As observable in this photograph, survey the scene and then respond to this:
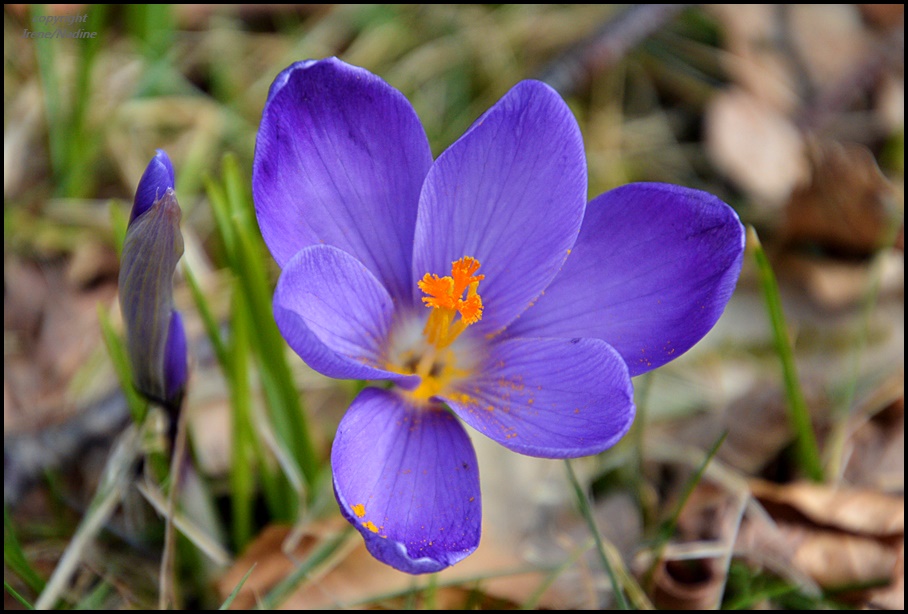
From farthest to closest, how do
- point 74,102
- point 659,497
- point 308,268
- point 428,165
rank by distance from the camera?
point 74,102
point 659,497
point 428,165
point 308,268

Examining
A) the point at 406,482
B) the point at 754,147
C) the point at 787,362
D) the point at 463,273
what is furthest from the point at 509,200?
the point at 754,147

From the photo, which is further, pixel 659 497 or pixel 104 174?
pixel 104 174

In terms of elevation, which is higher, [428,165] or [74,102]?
[428,165]

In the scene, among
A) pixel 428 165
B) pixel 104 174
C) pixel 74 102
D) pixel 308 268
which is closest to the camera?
pixel 308 268

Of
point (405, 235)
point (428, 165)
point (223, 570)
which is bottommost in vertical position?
point (223, 570)

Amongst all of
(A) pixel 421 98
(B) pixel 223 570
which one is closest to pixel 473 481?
(B) pixel 223 570

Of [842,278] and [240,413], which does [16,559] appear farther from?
[842,278]

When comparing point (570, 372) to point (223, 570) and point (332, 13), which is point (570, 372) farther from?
point (332, 13)
